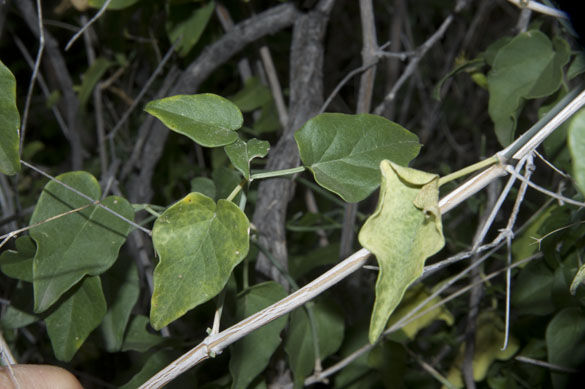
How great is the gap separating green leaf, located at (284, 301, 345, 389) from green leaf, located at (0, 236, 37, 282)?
0.24 m

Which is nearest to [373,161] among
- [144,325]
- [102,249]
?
[102,249]

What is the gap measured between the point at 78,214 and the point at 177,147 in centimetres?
46

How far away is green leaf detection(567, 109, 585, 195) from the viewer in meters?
0.23

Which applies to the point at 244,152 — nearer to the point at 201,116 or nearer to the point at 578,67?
the point at 201,116

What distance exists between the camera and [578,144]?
233mm

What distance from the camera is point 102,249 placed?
416 mm

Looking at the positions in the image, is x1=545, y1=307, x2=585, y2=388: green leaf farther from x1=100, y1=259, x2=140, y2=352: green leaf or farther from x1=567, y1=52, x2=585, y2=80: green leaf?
x1=100, y1=259, x2=140, y2=352: green leaf

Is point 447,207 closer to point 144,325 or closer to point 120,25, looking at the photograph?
point 144,325

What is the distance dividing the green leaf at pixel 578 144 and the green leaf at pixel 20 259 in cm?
41

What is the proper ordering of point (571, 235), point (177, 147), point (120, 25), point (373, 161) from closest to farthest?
point (373, 161) < point (571, 235) < point (120, 25) < point (177, 147)

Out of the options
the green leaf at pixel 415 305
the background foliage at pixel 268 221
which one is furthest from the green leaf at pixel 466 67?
the green leaf at pixel 415 305

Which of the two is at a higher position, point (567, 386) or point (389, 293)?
point (389, 293)

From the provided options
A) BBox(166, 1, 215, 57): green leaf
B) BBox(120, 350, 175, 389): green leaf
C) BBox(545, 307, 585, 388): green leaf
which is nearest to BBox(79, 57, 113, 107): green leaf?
BBox(166, 1, 215, 57): green leaf

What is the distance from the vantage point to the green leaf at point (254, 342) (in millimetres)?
446
